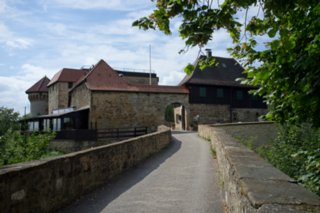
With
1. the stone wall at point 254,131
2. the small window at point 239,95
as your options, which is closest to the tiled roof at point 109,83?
the small window at point 239,95

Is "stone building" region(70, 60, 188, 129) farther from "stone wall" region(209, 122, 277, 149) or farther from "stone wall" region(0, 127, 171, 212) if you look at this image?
"stone wall" region(0, 127, 171, 212)

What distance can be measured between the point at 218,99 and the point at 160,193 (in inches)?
1110

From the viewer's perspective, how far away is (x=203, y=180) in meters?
7.11

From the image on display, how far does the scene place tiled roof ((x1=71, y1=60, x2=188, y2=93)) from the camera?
2878 centimetres

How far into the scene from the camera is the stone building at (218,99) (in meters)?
32.0

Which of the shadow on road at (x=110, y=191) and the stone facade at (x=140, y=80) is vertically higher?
the stone facade at (x=140, y=80)

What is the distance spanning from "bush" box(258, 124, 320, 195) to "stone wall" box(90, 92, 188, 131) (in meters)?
18.7

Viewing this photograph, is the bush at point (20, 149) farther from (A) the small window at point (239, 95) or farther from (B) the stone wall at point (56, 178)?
(A) the small window at point (239, 95)

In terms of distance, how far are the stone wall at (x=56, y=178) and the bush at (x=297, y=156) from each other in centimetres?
364

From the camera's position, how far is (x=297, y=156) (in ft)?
19.3

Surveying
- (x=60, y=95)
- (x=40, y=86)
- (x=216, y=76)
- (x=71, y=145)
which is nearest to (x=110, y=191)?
(x=71, y=145)

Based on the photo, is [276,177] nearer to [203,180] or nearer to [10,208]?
[10,208]

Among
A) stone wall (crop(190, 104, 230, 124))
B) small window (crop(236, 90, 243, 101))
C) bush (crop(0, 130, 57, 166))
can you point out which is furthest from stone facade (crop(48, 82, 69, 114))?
bush (crop(0, 130, 57, 166))

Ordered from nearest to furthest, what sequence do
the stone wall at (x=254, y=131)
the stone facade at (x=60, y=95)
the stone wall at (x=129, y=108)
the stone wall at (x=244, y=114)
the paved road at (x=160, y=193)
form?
the paved road at (x=160, y=193) < the stone wall at (x=254, y=131) < the stone wall at (x=129, y=108) < the stone wall at (x=244, y=114) < the stone facade at (x=60, y=95)
